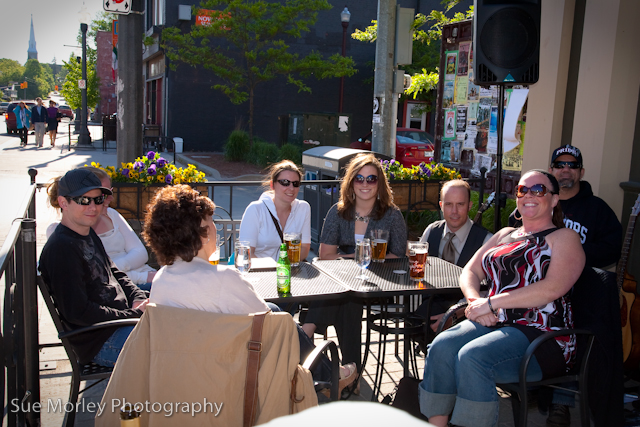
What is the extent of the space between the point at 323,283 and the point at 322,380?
584 millimetres

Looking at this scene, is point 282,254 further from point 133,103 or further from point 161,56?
point 161,56

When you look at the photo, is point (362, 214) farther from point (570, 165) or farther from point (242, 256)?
point (570, 165)

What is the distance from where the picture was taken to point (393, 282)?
3279mm

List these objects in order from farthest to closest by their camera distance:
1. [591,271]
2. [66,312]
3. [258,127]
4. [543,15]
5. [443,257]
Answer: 1. [258,127]
2. [543,15]
3. [443,257]
4. [591,271]
5. [66,312]

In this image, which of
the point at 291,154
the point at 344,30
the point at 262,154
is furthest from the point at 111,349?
the point at 344,30

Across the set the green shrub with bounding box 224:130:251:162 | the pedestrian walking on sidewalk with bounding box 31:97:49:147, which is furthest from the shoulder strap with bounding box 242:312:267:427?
the pedestrian walking on sidewalk with bounding box 31:97:49:147

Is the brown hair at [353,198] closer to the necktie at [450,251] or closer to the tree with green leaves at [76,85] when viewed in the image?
the necktie at [450,251]

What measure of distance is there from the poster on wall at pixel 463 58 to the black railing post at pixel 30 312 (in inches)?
275

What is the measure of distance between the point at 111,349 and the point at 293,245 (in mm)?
1229

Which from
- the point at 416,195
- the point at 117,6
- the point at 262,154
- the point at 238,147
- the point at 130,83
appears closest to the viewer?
the point at 117,6

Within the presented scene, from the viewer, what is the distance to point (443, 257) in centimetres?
411

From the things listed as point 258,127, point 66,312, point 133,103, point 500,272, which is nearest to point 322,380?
point 500,272

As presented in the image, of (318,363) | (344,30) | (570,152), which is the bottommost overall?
(318,363)

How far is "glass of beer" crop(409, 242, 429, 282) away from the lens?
10.8ft
